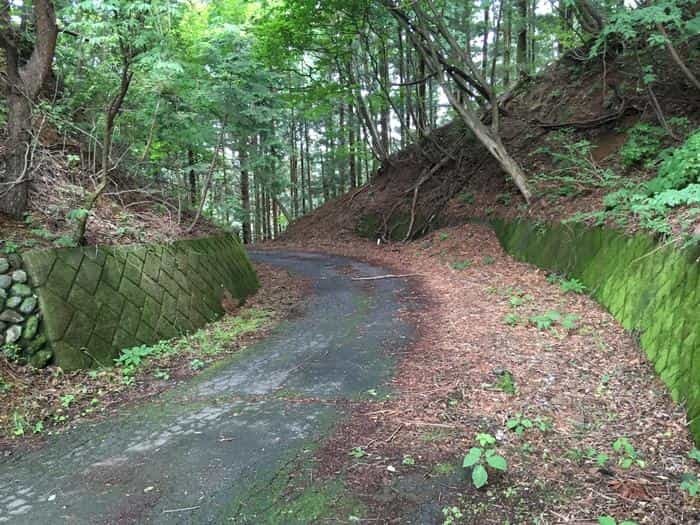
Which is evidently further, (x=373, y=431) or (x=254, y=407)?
(x=254, y=407)

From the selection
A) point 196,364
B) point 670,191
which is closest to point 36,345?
point 196,364

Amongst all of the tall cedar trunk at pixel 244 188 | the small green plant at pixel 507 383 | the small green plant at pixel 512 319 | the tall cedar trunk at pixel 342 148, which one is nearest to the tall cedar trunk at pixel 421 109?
the tall cedar trunk at pixel 342 148

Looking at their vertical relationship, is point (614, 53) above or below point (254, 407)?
above

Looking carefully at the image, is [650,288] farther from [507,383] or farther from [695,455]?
[695,455]

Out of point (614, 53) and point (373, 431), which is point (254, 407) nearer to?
point (373, 431)

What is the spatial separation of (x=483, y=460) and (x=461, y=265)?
764cm

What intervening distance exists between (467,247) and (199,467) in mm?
9719

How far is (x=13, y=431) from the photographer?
12.7 feet

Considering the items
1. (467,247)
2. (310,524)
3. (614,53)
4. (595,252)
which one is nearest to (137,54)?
(310,524)

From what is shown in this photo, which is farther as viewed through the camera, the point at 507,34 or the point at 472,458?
the point at 507,34

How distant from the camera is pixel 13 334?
15.2 ft

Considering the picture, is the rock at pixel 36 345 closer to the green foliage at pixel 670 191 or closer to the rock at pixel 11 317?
the rock at pixel 11 317

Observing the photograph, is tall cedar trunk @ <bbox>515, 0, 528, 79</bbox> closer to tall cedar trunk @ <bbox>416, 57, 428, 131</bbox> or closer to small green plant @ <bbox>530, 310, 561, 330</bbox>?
tall cedar trunk @ <bbox>416, 57, 428, 131</bbox>

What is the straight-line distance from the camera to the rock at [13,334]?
15.1 feet
